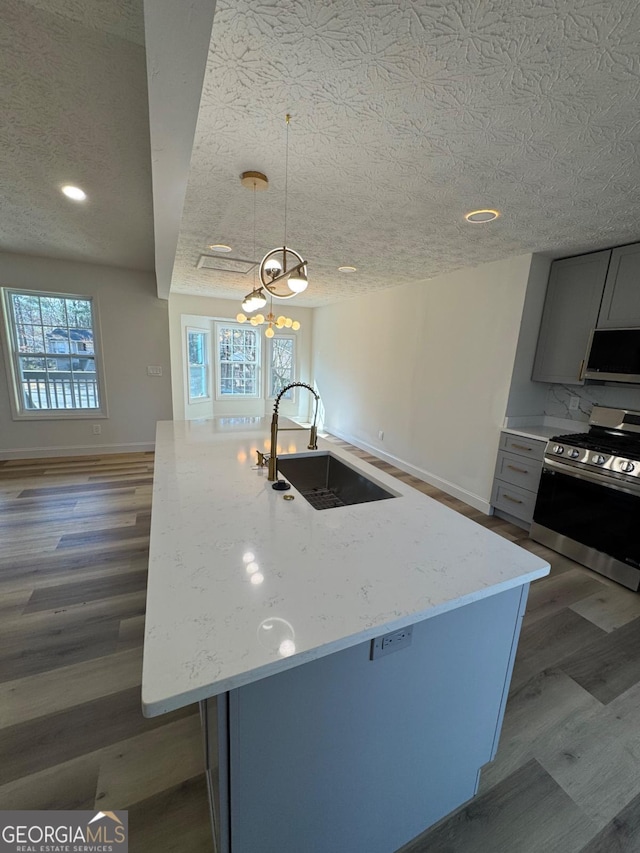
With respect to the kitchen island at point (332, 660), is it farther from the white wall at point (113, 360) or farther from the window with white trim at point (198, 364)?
the window with white trim at point (198, 364)

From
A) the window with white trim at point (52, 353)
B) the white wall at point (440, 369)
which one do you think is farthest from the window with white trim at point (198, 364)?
the white wall at point (440, 369)

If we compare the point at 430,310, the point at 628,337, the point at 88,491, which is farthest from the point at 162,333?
the point at 628,337

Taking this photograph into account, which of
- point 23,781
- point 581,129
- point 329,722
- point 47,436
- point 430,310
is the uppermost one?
point 581,129

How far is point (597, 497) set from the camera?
2465 millimetres

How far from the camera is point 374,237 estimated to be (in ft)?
8.89

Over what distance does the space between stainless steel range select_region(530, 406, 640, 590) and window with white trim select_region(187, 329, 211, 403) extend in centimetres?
526

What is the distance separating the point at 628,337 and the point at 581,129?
179cm

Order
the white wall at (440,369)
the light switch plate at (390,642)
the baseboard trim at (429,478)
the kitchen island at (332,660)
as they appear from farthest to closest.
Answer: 1. the baseboard trim at (429,478)
2. the white wall at (440,369)
3. the light switch plate at (390,642)
4. the kitchen island at (332,660)

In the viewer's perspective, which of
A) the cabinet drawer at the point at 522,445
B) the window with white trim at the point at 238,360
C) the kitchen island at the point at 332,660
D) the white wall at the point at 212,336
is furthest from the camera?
the window with white trim at the point at 238,360

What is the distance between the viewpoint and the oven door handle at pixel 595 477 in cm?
229

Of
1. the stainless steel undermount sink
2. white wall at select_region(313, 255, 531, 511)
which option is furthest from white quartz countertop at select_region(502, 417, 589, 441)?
the stainless steel undermount sink

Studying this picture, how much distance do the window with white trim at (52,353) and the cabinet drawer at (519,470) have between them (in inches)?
196

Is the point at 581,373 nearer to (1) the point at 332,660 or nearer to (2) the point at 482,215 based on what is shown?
(2) the point at 482,215

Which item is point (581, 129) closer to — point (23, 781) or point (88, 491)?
point (23, 781)
